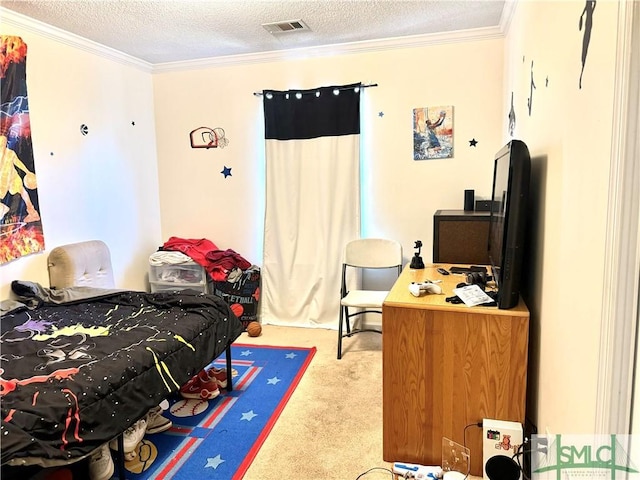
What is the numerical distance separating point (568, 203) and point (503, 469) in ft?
3.45

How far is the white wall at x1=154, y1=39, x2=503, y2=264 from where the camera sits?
3.59m

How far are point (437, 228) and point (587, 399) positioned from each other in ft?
6.21

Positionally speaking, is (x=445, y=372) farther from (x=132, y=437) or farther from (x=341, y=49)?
(x=341, y=49)

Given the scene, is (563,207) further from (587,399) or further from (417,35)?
(417,35)

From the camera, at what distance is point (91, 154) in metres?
3.63

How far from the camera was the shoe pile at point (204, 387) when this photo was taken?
2.73 meters

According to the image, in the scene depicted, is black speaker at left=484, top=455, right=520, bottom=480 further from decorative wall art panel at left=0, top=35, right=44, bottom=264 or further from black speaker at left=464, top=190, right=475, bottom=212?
decorative wall art panel at left=0, top=35, right=44, bottom=264

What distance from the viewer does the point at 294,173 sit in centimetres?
401

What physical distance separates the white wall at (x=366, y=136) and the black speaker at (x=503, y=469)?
2.23 m

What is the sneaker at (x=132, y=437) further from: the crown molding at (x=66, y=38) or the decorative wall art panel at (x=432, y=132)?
the decorative wall art panel at (x=432, y=132)

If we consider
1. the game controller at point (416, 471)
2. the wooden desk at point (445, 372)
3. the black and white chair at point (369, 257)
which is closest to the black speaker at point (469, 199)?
the black and white chair at point (369, 257)

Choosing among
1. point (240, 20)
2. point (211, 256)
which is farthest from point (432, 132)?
point (211, 256)

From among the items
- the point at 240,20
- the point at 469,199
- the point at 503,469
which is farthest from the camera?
the point at 469,199

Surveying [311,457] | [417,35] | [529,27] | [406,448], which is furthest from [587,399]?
[417,35]
